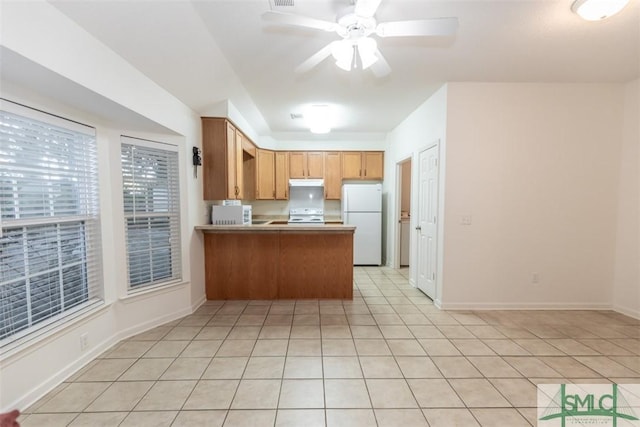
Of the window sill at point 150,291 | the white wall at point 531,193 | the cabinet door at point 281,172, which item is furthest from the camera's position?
the cabinet door at point 281,172

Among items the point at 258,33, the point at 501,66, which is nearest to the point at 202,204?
the point at 258,33

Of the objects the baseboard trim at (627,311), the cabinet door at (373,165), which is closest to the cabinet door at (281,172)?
the cabinet door at (373,165)

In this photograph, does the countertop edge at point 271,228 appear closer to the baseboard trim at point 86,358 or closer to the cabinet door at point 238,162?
the cabinet door at point 238,162

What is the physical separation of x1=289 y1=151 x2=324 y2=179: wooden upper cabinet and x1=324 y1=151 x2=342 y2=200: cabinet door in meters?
0.10

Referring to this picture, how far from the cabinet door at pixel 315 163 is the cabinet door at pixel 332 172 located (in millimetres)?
81

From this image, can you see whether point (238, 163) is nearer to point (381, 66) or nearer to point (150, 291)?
point (150, 291)

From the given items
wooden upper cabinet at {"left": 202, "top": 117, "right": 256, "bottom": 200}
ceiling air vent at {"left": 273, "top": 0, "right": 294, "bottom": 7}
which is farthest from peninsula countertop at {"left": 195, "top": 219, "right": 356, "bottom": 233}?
ceiling air vent at {"left": 273, "top": 0, "right": 294, "bottom": 7}

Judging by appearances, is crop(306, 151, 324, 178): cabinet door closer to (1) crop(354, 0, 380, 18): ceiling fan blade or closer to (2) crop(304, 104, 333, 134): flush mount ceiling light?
(2) crop(304, 104, 333, 134): flush mount ceiling light

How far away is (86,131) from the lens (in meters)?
2.20

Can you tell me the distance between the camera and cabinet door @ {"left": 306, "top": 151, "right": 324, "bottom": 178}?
218 inches

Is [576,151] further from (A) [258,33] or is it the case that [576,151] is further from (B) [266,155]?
(B) [266,155]

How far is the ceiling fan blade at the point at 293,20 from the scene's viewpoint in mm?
1536

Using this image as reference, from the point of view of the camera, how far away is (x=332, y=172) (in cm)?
555

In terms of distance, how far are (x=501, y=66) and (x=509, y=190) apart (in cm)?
130
